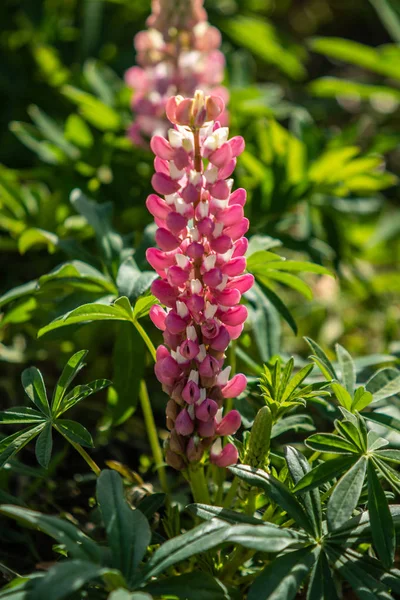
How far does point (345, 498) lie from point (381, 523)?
0.07 metres

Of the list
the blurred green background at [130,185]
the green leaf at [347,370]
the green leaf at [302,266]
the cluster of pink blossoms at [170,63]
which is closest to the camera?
the green leaf at [347,370]

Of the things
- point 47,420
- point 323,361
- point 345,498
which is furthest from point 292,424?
point 47,420

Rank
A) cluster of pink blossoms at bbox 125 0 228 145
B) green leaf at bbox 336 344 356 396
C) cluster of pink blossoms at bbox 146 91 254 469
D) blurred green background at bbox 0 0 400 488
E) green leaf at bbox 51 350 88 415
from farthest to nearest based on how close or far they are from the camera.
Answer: cluster of pink blossoms at bbox 125 0 228 145, blurred green background at bbox 0 0 400 488, green leaf at bbox 336 344 356 396, green leaf at bbox 51 350 88 415, cluster of pink blossoms at bbox 146 91 254 469

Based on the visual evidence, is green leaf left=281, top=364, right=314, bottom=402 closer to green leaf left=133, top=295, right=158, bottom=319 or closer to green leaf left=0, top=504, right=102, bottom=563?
green leaf left=133, top=295, right=158, bottom=319

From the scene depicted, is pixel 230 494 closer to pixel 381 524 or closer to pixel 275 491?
pixel 275 491

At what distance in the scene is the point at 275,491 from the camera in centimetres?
113

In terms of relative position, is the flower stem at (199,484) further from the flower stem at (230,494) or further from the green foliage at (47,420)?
the green foliage at (47,420)

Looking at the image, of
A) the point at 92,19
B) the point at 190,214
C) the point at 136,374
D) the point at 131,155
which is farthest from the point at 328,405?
the point at 92,19

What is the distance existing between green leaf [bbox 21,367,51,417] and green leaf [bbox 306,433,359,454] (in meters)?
0.47

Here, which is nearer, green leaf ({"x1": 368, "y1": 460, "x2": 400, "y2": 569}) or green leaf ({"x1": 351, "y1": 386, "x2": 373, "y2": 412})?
green leaf ({"x1": 368, "y1": 460, "x2": 400, "y2": 569})

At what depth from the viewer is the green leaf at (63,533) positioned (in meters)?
0.95

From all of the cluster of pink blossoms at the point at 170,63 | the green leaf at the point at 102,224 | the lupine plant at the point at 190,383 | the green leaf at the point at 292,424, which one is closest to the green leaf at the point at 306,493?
the lupine plant at the point at 190,383

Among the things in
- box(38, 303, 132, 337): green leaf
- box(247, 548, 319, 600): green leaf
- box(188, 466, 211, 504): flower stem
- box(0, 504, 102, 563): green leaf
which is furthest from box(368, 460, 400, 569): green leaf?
box(38, 303, 132, 337): green leaf

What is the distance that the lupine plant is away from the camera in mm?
1065
